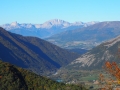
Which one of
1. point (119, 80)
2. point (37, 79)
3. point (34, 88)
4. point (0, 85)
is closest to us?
point (119, 80)

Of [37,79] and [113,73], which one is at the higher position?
[113,73]

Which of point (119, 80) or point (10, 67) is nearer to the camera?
point (119, 80)

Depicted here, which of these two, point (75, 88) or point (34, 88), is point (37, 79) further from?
point (75, 88)

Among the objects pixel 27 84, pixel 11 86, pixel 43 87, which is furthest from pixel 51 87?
pixel 11 86

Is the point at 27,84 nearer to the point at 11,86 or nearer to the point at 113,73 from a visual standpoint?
the point at 11,86

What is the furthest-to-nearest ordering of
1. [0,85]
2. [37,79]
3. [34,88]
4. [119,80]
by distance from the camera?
[37,79]
[34,88]
[0,85]
[119,80]

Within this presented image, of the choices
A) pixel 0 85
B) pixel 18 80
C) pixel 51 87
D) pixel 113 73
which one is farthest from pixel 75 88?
pixel 113 73

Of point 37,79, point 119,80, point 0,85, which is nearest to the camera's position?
point 119,80
